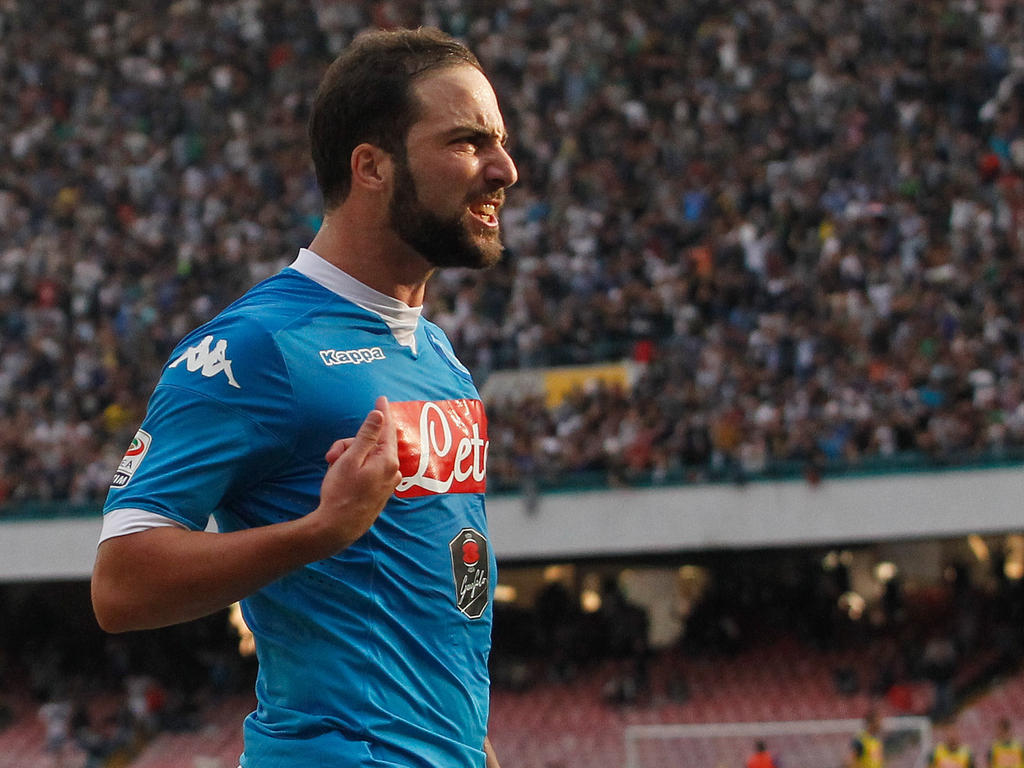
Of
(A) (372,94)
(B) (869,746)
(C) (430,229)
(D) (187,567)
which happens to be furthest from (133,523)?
(B) (869,746)

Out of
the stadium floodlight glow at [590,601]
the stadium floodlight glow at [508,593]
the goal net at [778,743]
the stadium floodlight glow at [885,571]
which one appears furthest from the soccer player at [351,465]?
the stadium floodlight glow at [508,593]

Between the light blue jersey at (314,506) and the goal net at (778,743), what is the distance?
12.4 meters

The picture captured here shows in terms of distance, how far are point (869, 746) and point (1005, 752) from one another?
4.37 feet

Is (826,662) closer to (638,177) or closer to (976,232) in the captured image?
(976,232)

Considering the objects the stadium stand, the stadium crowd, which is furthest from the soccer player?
the stadium crowd

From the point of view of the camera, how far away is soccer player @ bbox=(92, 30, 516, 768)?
8.15 feet

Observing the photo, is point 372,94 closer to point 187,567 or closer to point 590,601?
point 187,567

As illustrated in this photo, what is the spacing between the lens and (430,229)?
9.41ft

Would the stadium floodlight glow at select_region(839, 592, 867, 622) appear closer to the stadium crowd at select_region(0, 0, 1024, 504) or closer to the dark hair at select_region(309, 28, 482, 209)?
the stadium crowd at select_region(0, 0, 1024, 504)

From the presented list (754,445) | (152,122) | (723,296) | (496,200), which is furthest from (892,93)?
(496,200)

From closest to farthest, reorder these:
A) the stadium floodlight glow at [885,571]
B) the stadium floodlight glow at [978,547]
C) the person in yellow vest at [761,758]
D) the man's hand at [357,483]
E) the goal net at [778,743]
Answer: the man's hand at [357,483]
the goal net at [778,743]
the person in yellow vest at [761,758]
the stadium floodlight glow at [978,547]
the stadium floodlight glow at [885,571]

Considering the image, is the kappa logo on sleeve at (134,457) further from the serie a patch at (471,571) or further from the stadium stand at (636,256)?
the stadium stand at (636,256)

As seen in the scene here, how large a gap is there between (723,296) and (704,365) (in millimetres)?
1228

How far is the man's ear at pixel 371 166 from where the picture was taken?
2.86 m
